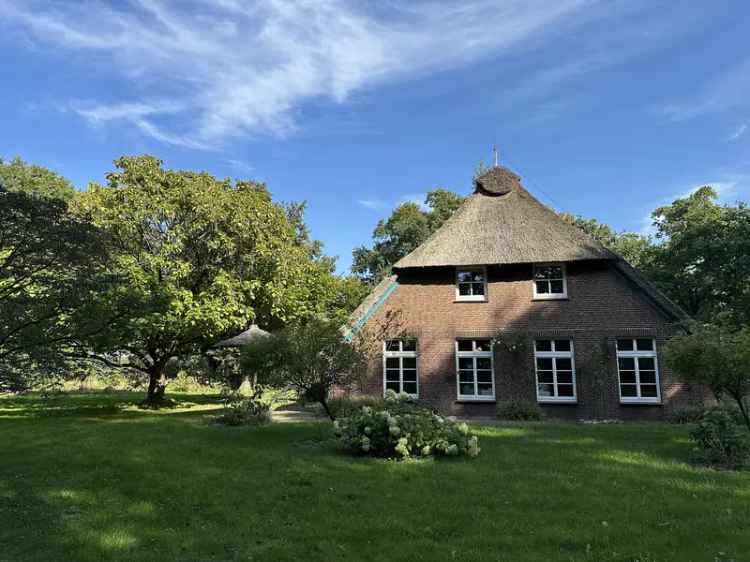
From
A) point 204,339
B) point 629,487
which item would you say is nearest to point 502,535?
point 629,487

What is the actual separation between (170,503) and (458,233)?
15.1m

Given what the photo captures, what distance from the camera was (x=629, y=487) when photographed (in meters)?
7.59

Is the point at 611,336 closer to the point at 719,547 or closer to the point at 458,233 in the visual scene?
the point at 458,233

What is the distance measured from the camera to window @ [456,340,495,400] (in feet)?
60.0

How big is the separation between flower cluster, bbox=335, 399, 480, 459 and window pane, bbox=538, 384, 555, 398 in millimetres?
8224

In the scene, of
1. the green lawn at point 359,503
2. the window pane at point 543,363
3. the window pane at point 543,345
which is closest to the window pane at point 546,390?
the window pane at point 543,363

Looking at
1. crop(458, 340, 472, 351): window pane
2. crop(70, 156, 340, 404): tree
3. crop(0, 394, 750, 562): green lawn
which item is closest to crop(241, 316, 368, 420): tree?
crop(0, 394, 750, 562): green lawn

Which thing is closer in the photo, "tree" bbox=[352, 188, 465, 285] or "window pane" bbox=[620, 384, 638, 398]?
"window pane" bbox=[620, 384, 638, 398]

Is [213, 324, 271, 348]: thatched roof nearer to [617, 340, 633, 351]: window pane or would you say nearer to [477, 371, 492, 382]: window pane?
[477, 371, 492, 382]: window pane

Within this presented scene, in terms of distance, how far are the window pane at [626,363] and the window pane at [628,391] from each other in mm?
564

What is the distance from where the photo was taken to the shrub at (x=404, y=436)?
Answer: 387 inches

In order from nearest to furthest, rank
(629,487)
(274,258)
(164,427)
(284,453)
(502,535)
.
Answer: (502,535) → (629,487) → (284,453) → (164,427) → (274,258)

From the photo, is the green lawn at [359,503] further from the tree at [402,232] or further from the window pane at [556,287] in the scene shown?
the tree at [402,232]

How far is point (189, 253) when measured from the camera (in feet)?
63.9
